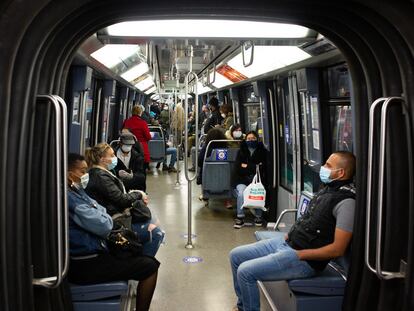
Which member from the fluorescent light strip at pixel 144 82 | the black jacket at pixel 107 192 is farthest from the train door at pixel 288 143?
the fluorescent light strip at pixel 144 82

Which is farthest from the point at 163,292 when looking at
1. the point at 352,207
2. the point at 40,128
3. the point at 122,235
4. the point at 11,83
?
the point at 11,83

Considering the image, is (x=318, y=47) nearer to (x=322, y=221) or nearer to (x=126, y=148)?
(x=322, y=221)

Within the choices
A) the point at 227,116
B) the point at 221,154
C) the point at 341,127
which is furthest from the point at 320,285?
the point at 227,116

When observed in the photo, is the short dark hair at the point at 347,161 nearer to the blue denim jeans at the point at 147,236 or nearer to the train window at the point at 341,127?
the train window at the point at 341,127

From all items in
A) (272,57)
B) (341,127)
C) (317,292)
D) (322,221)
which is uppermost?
(272,57)

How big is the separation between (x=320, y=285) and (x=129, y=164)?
3706 mm

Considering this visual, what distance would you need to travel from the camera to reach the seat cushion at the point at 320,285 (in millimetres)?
3299

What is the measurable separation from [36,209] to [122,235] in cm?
104

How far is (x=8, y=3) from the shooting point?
6.17 ft

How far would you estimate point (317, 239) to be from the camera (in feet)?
10.8

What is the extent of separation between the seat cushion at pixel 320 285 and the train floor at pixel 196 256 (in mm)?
932

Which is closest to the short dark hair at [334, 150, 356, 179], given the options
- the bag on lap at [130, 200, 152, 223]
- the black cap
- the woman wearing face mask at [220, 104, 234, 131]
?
the bag on lap at [130, 200, 152, 223]

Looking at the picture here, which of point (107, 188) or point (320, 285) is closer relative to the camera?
point (320, 285)

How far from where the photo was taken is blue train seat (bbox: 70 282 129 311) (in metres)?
3.09
